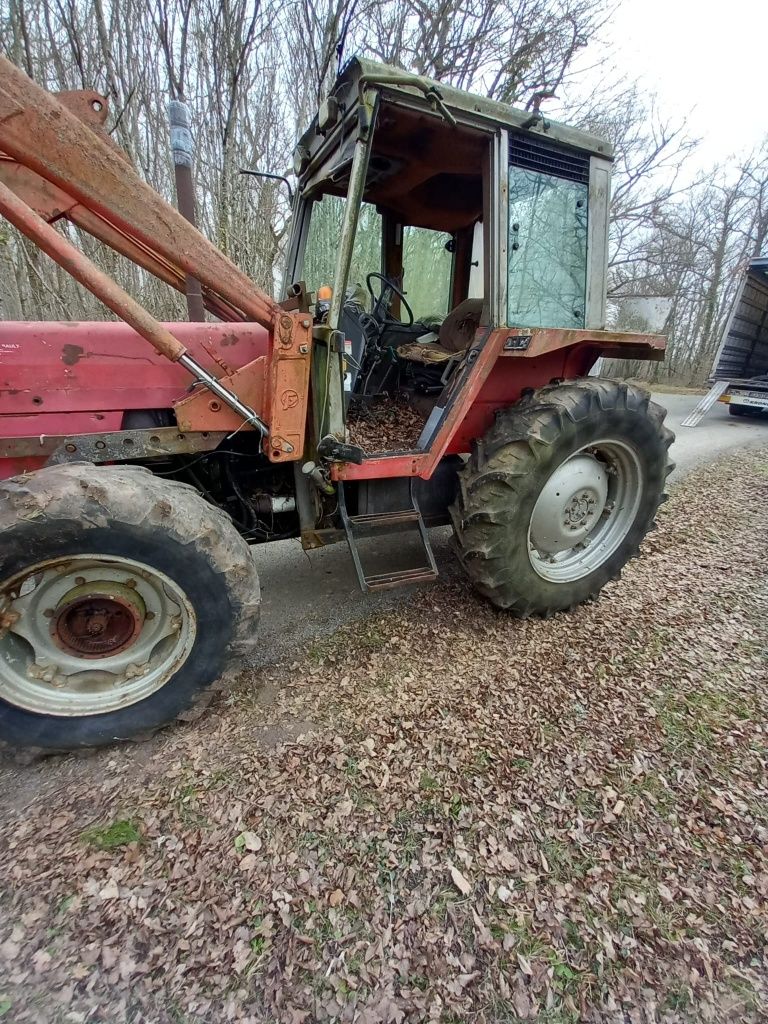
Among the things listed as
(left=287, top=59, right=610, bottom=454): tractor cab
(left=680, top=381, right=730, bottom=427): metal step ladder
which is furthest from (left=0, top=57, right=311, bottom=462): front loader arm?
(left=680, top=381, right=730, bottom=427): metal step ladder

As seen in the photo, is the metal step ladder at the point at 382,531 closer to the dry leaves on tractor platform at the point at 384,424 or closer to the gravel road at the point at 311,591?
the dry leaves on tractor platform at the point at 384,424

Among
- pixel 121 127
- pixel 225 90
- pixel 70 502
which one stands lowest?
pixel 70 502

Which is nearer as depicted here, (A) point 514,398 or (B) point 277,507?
(B) point 277,507

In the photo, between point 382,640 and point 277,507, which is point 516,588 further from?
point 277,507

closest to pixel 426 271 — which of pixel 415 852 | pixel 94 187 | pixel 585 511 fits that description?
pixel 585 511

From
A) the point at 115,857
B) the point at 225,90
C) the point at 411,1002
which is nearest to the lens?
the point at 411,1002

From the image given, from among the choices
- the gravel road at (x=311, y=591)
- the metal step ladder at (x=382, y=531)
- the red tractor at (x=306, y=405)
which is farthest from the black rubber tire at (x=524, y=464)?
the gravel road at (x=311, y=591)

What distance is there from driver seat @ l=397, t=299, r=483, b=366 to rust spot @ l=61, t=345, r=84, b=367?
1.75 metres

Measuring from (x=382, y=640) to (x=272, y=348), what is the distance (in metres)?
1.53

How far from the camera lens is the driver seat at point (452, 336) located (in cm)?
301

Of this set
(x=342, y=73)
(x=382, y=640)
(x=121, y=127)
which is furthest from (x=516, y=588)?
(x=121, y=127)

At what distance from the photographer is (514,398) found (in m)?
2.79

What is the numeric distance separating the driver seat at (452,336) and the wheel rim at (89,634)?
6.44 feet

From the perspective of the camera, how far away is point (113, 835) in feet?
5.26
